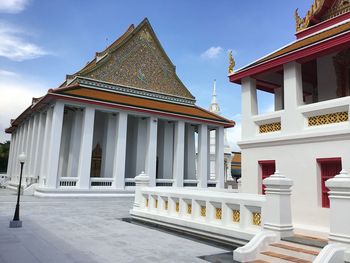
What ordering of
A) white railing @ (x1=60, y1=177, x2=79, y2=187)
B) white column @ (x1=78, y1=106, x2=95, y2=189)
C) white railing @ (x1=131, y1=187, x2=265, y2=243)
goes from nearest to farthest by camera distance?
white railing @ (x1=131, y1=187, x2=265, y2=243) < white railing @ (x1=60, y1=177, x2=79, y2=187) < white column @ (x1=78, y1=106, x2=95, y2=189)

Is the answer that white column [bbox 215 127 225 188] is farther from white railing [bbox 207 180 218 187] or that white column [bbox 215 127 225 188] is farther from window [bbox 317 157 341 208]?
window [bbox 317 157 341 208]

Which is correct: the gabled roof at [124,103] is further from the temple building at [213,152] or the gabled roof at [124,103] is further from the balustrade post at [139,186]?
the temple building at [213,152]

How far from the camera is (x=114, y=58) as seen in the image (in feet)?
76.9

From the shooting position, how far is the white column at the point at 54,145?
18422mm

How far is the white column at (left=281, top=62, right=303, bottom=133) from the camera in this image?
850 cm

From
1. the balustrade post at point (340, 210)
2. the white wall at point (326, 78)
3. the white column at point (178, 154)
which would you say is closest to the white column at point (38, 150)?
the white column at point (178, 154)

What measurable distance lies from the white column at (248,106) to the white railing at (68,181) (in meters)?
12.6

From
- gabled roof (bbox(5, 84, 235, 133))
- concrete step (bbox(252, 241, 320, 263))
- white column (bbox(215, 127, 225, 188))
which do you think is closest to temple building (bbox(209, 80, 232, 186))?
white column (bbox(215, 127, 225, 188))

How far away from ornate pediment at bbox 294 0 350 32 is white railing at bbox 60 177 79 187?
47.7ft

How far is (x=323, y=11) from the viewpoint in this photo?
11.1 meters

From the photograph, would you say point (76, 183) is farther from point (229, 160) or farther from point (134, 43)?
point (229, 160)

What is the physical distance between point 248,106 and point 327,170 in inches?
128

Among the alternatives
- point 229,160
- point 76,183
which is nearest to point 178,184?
point 76,183

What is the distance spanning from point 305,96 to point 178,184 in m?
13.9
